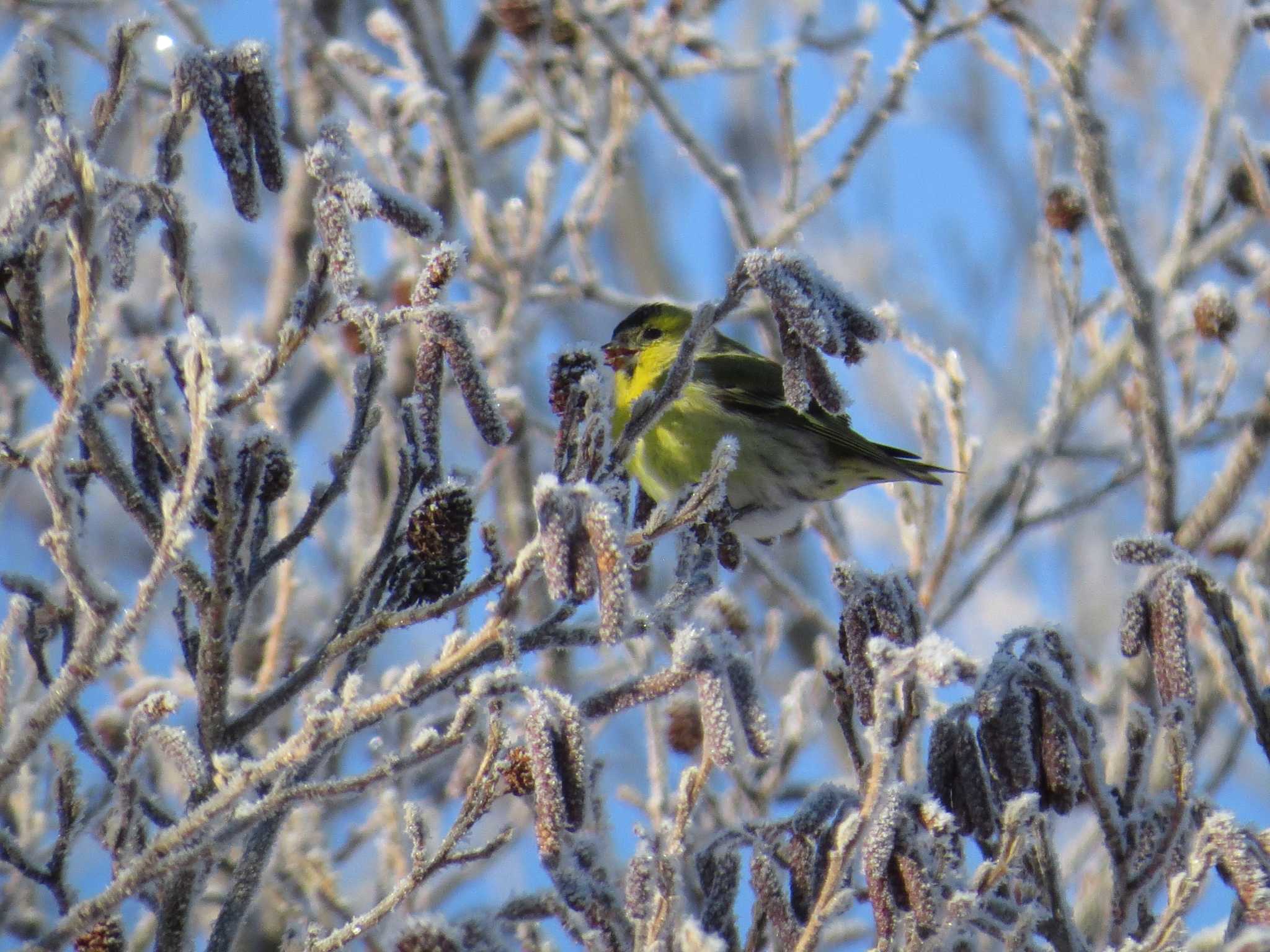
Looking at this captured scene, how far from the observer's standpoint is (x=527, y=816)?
3.86 metres

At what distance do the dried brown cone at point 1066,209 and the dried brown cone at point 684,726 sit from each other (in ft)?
5.60

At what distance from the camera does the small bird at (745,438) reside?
4297mm

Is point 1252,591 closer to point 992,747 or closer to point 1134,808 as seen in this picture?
point 1134,808

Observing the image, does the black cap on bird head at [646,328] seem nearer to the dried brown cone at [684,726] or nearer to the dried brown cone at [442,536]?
the dried brown cone at [684,726]

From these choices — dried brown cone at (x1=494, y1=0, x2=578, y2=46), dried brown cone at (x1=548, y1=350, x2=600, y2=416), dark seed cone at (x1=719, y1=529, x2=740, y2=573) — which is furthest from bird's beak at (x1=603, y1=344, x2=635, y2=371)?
dried brown cone at (x1=548, y1=350, x2=600, y2=416)

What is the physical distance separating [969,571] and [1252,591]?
3.27 ft

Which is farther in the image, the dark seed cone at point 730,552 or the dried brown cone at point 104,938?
the dark seed cone at point 730,552

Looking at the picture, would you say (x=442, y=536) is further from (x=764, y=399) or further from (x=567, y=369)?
(x=764, y=399)

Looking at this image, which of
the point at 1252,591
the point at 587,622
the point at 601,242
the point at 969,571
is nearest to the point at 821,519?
the point at 969,571

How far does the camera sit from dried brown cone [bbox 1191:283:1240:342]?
12.5 ft

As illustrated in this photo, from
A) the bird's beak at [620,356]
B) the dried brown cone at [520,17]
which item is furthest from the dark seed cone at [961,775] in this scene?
the dried brown cone at [520,17]

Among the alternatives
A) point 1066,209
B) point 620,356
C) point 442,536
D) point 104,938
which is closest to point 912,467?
point 1066,209

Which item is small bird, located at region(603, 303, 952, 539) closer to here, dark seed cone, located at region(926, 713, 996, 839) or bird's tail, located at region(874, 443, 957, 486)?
bird's tail, located at region(874, 443, 957, 486)

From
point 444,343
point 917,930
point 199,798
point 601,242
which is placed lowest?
point 917,930
